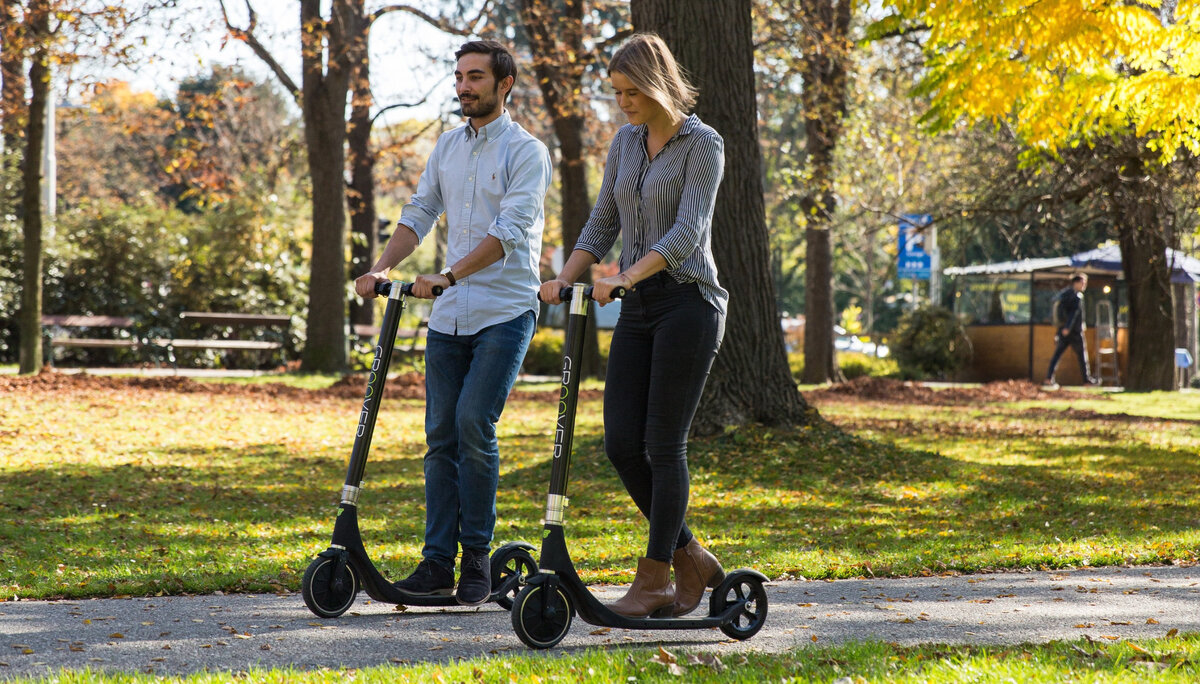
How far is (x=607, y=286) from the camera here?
12.9 ft

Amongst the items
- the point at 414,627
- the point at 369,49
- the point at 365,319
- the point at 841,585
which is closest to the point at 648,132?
the point at 414,627

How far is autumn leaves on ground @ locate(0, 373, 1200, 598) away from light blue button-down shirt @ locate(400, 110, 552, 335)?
1.54 metres

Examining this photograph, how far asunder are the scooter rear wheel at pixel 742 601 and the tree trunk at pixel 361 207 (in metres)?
20.6

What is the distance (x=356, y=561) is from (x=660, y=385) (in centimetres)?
127

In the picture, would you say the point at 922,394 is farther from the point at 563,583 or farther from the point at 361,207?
the point at 563,583

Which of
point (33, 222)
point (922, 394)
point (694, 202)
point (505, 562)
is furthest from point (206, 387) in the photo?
point (694, 202)

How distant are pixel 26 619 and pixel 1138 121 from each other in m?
9.68

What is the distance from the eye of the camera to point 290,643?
13.5ft

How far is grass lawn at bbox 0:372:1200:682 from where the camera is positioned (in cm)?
527

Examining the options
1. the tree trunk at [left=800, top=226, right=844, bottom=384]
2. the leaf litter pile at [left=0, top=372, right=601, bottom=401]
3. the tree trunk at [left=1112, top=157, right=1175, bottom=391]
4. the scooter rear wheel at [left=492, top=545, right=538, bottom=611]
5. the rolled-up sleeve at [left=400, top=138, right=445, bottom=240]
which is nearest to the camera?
the scooter rear wheel at [left=492, top=545, right=538, bottom=611]

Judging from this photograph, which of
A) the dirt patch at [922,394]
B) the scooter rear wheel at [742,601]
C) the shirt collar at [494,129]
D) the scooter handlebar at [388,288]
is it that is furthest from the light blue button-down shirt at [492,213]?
the dirt patch at [922,394]

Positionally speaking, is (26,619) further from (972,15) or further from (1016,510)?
(972,15)

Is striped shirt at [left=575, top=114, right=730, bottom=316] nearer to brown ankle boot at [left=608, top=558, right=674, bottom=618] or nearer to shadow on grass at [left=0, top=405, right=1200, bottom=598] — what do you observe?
brown ankle boot at [left=608, top=558, right=674, bottom=618]

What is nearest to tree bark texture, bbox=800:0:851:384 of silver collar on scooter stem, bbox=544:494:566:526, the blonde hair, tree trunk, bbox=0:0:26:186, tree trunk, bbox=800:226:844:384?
tree trunk, bbox=800:226:844:384
